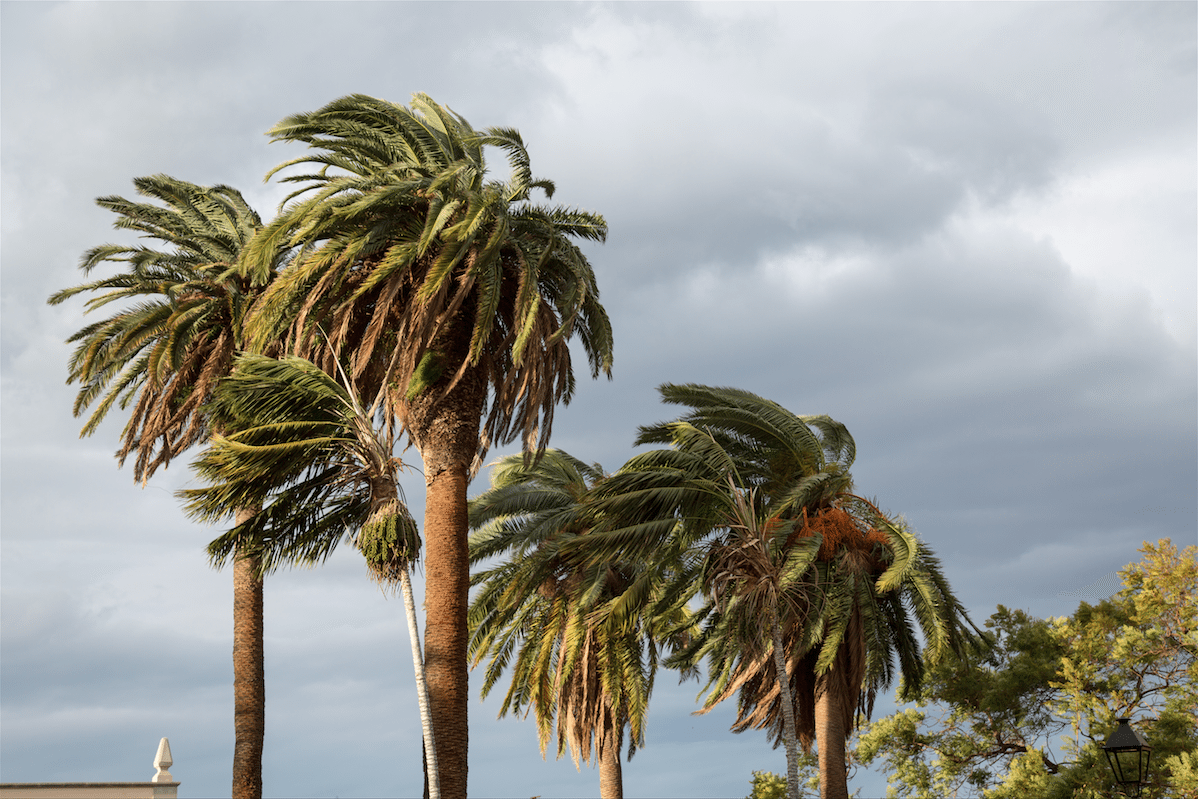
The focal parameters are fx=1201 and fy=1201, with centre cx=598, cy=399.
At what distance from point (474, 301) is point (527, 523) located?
10364 millimetres

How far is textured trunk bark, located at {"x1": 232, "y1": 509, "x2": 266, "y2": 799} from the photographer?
24062mm

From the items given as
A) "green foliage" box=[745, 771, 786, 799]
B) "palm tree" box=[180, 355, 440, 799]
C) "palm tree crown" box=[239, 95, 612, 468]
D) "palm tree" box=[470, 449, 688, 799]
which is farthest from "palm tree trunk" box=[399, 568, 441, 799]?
"green foliage" box=[745, 771, 786, 799]

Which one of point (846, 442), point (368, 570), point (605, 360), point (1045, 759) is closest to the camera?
point (368, 570)

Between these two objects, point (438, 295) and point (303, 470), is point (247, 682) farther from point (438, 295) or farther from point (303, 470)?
point (438, 295)

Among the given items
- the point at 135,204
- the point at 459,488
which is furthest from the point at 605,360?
the point at 135,204

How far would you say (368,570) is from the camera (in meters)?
20.2

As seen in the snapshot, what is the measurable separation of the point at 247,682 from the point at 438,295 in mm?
9610

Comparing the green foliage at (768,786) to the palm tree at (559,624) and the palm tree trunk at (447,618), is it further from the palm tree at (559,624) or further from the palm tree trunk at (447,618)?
the palm tree trunk at (447,618)

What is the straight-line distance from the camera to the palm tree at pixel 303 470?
20141 millimetres

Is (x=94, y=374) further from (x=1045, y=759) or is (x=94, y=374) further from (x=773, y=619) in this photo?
(x=1045, y=759)

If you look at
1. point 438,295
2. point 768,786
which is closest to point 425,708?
point 438,295

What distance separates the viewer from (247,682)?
24734 mm

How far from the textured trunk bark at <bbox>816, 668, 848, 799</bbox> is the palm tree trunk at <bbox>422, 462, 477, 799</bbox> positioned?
32.3ft

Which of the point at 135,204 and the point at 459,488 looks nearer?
the point at 459,488
